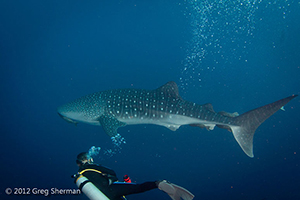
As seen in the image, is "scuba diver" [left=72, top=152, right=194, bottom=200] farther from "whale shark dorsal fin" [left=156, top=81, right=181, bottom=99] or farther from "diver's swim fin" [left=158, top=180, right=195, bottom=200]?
"whale shark dorsal fin" [left=156, top=81, right=181, bottom=99]

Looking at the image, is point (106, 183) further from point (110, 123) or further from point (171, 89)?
point (171, 89)

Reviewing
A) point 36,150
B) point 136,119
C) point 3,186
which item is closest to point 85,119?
point 136,119

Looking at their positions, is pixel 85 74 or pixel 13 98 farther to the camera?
pixel 85 74

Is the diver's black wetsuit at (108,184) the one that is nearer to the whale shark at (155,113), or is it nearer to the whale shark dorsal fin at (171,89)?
the whale shark at (155,113)

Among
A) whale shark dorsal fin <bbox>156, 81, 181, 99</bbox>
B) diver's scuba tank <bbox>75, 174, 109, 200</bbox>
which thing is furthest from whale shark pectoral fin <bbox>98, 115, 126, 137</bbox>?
diver's scuba tank <bbox>75, 174, 109, 200</bbox>

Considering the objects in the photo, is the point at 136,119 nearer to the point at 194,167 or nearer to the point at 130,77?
the point at 194,167

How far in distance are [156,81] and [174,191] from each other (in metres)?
21.9

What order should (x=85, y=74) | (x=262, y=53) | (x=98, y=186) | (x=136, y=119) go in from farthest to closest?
(x=262, y=53) < (x=85, y=74) < (x=136, y=119) < (x=98, y=186)

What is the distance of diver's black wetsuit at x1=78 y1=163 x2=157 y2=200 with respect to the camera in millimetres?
3100

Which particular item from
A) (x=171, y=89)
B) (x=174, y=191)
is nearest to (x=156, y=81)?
(x=171, y=89)

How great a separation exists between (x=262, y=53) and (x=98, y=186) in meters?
37.9

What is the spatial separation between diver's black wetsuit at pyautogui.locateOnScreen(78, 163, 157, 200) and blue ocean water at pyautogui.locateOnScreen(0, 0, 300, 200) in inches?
430

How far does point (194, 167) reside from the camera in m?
14.8

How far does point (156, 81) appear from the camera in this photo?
24.8 m
